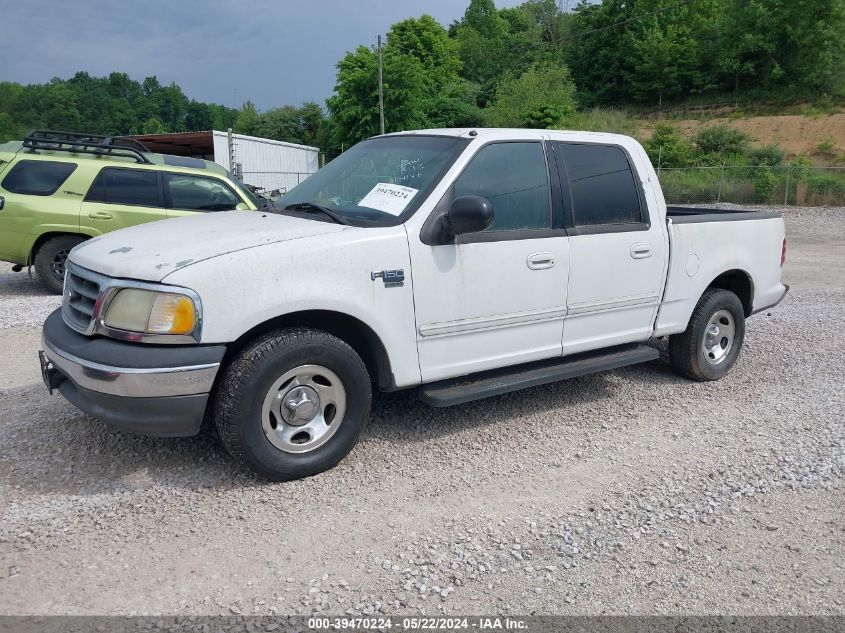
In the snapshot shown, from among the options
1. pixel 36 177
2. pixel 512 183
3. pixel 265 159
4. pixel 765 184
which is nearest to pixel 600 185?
pixel 512 183

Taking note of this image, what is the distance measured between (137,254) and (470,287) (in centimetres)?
194

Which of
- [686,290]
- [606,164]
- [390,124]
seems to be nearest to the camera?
[606,164]

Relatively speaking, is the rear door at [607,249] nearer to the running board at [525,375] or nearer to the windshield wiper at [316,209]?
the running board at [525,375]

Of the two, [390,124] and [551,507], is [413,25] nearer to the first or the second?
[390,124]

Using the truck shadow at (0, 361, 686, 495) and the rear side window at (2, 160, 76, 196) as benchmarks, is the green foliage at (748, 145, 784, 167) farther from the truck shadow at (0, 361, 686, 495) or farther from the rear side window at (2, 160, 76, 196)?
the truck shadow at (0, 361, 686, 495)

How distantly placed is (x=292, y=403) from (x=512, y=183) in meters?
2.07

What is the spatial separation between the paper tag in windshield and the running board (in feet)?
3.79

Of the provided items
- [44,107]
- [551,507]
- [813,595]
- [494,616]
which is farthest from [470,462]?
[44,107]

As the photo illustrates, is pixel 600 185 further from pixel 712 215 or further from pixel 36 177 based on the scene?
pixel 36 177

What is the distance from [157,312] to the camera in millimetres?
3494

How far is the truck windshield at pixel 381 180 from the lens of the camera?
4.30 metres

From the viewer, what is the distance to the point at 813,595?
3094 millimetres

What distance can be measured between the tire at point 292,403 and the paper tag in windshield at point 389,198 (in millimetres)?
908

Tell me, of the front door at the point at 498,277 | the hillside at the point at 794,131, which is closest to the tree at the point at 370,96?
the hillside at the point at 794,131
